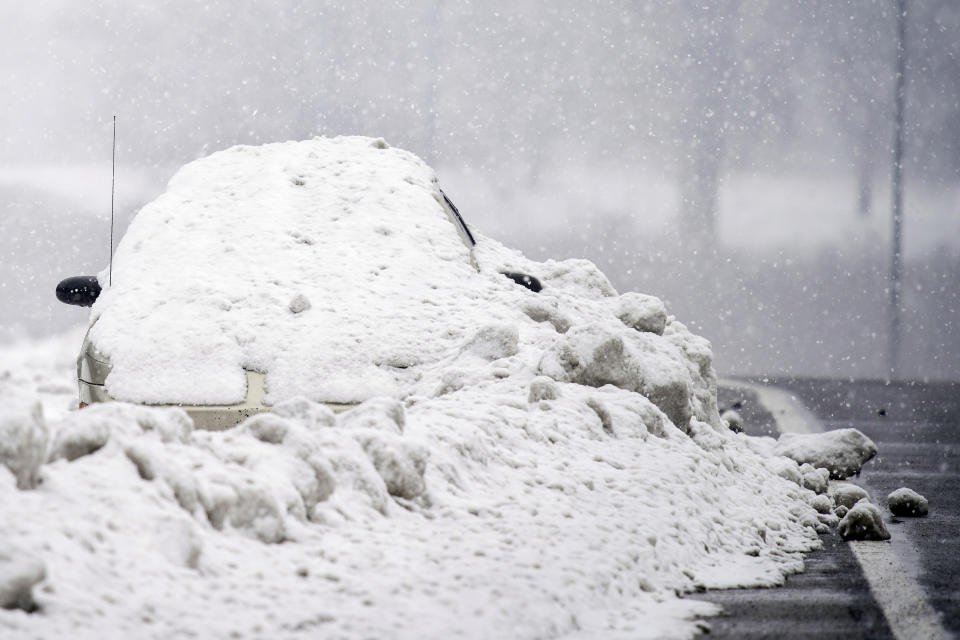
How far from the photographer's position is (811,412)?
48.6ft

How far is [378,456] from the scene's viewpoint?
4098 mm

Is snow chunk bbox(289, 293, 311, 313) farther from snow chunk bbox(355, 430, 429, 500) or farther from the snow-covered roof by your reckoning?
snow chunk bbox(355, 430, 429, 500)

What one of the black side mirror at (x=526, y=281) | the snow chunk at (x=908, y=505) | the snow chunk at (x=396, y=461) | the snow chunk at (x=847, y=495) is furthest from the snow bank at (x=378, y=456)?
the snow chunk at (x=908, y=505)

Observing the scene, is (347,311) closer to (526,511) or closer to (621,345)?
(621,345)

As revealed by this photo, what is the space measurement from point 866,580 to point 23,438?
3.23 metres

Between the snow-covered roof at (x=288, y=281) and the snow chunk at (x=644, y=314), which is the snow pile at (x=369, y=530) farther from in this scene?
the snow chunk at (x=644, y=314)

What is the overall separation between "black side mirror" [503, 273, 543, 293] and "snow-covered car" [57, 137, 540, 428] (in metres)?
0.02

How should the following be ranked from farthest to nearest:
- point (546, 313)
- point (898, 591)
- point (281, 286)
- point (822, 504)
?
point (546, 313)
point (281, 286)
point (822, 504)
point (898, 591)

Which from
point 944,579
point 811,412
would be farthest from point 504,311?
point 811,412

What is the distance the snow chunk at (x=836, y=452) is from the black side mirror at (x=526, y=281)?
214 centimetres

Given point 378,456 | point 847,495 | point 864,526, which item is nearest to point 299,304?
point 378,456

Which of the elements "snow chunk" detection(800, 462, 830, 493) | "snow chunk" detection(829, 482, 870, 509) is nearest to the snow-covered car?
"snow chunk" detection(800, 462, 830, 493)

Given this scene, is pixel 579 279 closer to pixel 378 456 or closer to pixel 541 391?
pixel 541 391

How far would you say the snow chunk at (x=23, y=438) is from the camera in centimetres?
298
